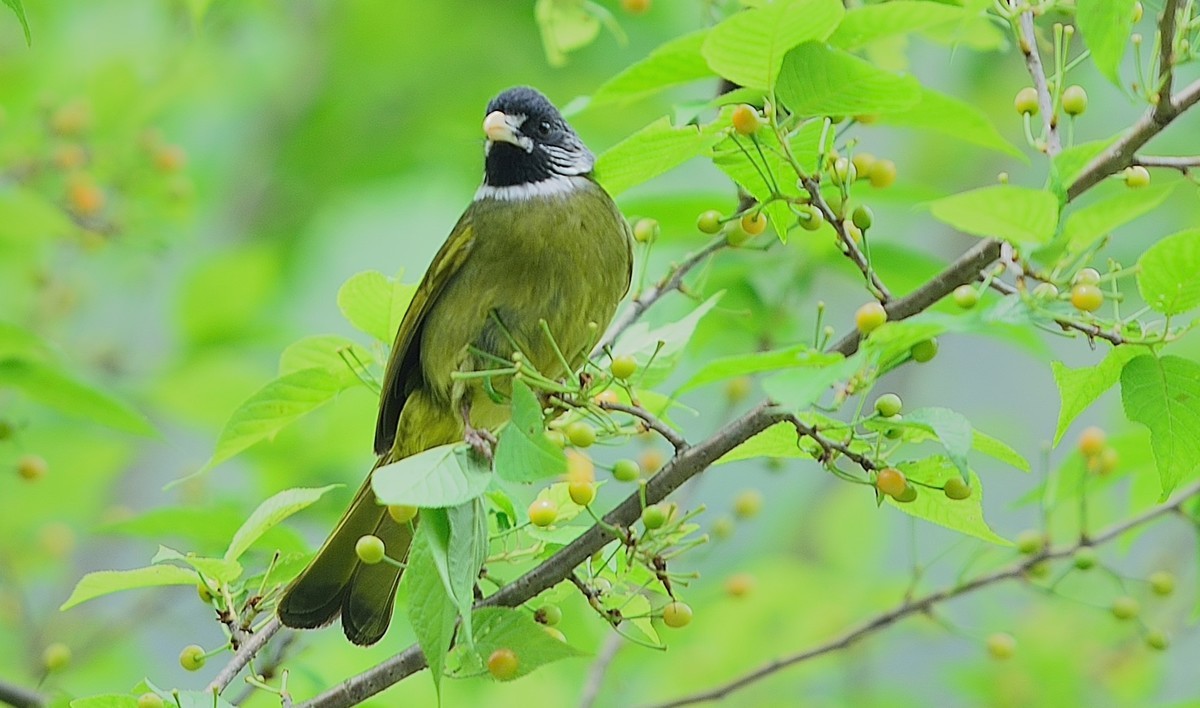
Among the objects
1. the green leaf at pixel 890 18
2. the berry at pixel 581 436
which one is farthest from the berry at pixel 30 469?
the green leaf at pixel 890 18

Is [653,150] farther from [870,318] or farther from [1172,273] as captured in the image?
[1172,273]

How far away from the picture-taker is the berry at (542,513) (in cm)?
202

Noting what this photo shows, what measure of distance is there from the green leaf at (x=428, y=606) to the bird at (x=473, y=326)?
643 millimetres

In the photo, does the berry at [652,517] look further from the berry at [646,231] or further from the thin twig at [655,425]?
the berry at [646,231]

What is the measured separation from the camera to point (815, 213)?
188 centimetres

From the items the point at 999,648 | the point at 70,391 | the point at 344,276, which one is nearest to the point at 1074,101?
the point at 999,648

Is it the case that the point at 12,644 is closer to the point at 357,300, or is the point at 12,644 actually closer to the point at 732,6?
the point at 357,300

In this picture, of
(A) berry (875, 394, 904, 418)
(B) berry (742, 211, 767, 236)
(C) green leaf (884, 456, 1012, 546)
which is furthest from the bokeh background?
(A) berry (875, 394, 904, 418)

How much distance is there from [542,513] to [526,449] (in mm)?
332

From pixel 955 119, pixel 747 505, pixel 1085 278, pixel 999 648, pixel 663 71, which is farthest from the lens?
pixel 747 505

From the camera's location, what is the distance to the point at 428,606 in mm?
1732

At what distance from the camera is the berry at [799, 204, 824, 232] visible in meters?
1.84

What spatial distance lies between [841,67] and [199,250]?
4.13 metres

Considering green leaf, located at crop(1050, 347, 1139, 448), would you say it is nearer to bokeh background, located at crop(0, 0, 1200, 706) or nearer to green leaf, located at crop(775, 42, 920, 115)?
green leaf, located at crop(775, 42, 920, 115)
